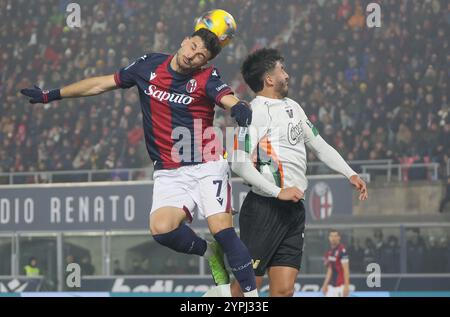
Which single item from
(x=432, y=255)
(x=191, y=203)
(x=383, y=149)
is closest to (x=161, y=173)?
(x=191, y=203)

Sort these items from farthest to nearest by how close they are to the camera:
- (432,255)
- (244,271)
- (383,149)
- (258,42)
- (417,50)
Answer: (258,42) < (417,50) < (383,149) < (432,255) < (244,271)

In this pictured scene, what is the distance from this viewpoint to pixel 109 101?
21.0 meters

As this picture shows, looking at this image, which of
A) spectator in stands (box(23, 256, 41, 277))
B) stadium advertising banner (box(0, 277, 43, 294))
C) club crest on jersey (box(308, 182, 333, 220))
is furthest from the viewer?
spectator in stands (box(23, 256, 41, 277))

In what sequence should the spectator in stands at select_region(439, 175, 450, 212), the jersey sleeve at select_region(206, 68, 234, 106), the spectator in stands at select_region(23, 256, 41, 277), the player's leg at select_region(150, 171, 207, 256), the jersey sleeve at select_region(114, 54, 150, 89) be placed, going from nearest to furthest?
the jersey sleeve at select_region(206, 68, 234, 106)
the player's leg at select_region(150, 171, 207, 256)
the jersey sleeve at select_region(114, 54, 150, 89)
the spectator in stands at select_region(439, 175, 450, 212)
the spectator in stands at select_region(23, 256, 41, 277)

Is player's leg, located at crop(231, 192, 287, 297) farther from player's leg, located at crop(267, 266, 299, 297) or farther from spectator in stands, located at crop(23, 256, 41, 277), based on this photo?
spectator in stands, located at crop(23, 256, 41, 277)

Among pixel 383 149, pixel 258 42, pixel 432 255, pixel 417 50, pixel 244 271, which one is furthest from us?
pixel 258 42

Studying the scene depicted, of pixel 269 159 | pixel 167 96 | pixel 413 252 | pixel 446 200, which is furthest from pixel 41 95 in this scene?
pixel 446 200

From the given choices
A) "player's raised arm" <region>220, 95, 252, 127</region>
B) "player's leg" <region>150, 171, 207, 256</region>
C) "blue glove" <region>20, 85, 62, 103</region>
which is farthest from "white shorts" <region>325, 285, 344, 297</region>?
"player's raised arm" <region>220, 95, 252, 127</region>

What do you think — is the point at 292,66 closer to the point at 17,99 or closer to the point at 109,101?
the point at 109,101

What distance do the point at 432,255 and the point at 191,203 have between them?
955 cm

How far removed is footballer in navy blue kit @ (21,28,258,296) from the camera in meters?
6.64

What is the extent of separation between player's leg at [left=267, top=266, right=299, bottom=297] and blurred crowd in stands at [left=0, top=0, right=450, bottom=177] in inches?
424

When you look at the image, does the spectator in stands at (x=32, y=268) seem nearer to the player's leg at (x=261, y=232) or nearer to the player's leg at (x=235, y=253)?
the player's leg at (x=261, y=232)

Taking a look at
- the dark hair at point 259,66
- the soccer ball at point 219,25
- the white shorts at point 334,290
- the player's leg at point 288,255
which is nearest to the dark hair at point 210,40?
the soccer ball at point 219,25
